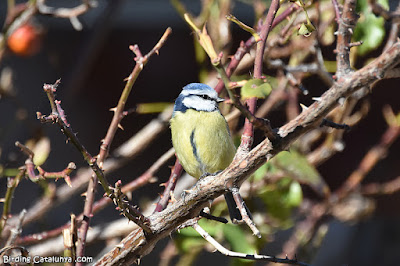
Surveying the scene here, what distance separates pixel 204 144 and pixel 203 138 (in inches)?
0.7

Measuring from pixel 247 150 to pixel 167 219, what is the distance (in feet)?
Answer: 0.67

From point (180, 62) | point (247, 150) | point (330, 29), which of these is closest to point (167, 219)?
point (247, 150)

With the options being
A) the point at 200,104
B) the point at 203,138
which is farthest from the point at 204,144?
the point at 200,104

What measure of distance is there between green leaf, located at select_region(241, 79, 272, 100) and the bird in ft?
2.17

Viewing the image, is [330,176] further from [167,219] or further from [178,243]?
[167,219]

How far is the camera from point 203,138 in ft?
4.67

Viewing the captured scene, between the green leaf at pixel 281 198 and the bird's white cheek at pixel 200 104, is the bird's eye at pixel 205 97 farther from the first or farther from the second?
the green leaf at pixel 281 198

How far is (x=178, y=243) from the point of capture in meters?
1.50

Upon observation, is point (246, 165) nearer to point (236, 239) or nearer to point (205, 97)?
point (236, 239)

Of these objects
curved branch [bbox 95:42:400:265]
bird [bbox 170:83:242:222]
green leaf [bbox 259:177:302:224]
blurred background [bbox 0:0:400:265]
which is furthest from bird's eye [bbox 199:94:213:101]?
blurred background [bbox 0:0:400:265]

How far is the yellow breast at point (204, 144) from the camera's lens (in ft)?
4.59

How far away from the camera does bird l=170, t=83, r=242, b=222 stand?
140 cm

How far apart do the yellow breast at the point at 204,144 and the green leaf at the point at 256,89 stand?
695mm

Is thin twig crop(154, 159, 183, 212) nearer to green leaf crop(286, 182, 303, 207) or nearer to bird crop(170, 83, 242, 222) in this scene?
bird crop(170, 83, 242, 222)
